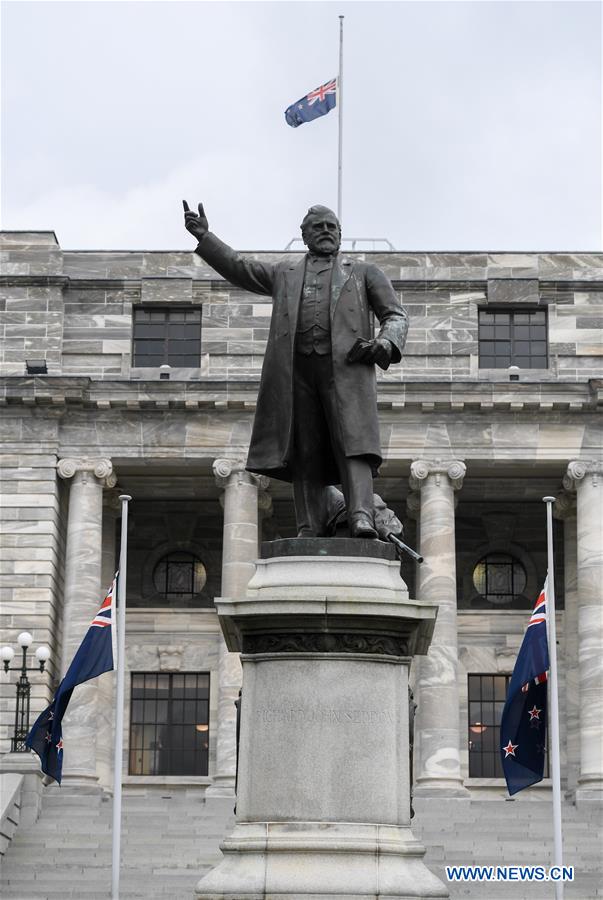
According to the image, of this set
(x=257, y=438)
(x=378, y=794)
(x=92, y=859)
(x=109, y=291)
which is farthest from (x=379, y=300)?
(x=109, y=291)

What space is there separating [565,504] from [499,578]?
3.79 m

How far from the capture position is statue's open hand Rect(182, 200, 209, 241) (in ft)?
44.6

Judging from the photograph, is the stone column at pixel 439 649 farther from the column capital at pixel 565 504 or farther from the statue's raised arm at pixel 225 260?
the statue's raised arm at pixel 225 260

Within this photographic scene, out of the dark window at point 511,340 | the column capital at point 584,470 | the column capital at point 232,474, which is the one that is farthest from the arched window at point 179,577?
the column capital at point 584,470

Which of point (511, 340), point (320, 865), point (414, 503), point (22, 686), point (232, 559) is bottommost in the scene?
point (320, 865)

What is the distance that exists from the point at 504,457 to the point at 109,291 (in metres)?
11.3

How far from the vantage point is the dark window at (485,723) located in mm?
47344

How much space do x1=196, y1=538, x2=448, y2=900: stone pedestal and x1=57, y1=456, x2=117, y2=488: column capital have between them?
31.9 m

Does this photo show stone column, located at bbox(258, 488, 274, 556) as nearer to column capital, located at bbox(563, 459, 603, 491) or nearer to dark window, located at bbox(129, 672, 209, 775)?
dark window, located at bbox(129, 672, 209, 775)

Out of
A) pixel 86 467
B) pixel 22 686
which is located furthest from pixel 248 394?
pixel 22 686

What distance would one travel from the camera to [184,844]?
36719 millimetres

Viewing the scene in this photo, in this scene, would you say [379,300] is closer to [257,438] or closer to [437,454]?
[257,438]

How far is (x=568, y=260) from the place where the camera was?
47.5 metres

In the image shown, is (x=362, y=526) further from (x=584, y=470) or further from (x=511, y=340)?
(x=511, y=340)
